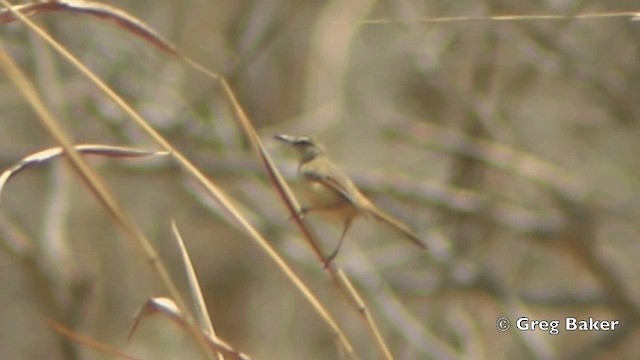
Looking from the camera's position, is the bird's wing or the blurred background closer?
the bird's wing

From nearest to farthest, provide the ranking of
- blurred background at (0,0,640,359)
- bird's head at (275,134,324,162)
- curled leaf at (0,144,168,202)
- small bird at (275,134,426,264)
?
1. curled leaf at (0,144,168,202)
2. small bird at (275,134,426,264)
3. bird's head at (275,134,324,162)
4. blurred background at (0,0,640,359)

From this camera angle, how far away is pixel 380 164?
223 inches

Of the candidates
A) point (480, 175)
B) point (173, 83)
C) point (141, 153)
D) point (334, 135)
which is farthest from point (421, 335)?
point (141, 153)

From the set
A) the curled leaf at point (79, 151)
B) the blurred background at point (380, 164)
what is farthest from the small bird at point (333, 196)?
the blurred background at point (380, 164)

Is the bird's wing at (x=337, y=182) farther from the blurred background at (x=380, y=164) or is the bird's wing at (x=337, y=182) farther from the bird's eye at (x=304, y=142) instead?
the blurred background at (x=380, y=164)

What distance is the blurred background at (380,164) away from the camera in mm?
4844

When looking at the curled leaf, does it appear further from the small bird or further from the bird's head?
the bird's head

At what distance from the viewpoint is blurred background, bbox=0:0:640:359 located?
15.9ft

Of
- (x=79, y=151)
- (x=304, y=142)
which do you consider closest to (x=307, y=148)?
(x=304, y=142)

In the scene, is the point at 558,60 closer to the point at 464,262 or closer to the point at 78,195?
Result: the point at 464,262

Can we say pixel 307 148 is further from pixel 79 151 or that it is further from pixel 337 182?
pixel 79 151

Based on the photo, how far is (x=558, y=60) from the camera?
491 centimetres

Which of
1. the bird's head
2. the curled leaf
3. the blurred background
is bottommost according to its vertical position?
the curled leaf

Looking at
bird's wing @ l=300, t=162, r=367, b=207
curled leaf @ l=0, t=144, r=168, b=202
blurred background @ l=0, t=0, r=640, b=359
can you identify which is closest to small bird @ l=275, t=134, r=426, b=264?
bird's wing @ l=300, t=162, r=367, b=207
